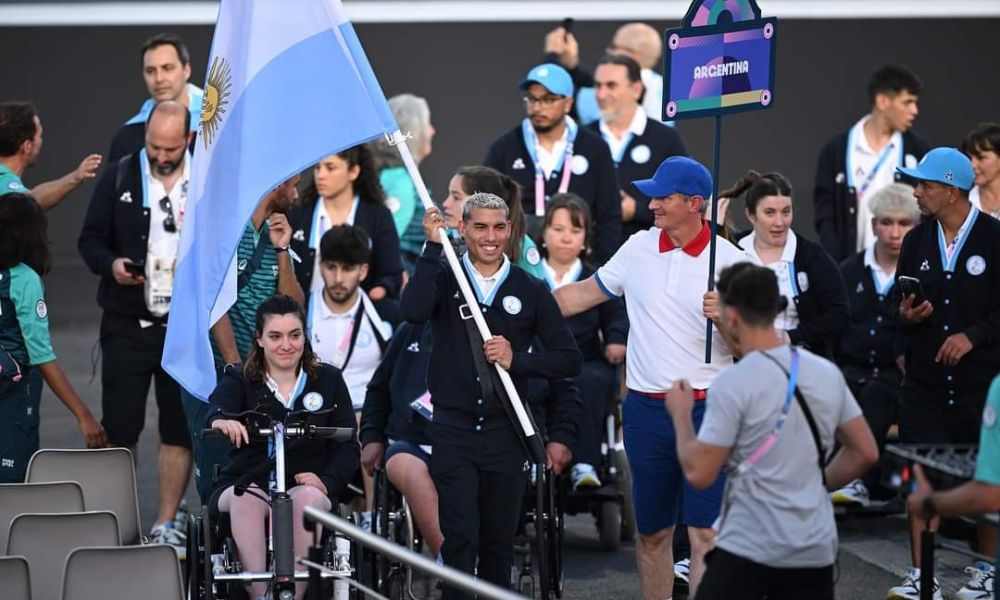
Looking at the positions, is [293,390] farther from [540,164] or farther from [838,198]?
[838,198]

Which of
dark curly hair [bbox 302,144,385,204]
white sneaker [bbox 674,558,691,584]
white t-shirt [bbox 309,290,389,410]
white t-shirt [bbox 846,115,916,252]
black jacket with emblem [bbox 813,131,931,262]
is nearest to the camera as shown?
white sneaker [bbox 674,558,691,584]

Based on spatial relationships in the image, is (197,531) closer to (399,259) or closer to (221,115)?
(221,115)

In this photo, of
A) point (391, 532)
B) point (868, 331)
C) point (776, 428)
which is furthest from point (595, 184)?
point (776, 428)

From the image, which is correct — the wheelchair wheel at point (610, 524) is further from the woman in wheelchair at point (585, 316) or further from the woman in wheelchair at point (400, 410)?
the woman in wheelchair at point (400, 410)

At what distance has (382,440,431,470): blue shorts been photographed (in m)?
7.13

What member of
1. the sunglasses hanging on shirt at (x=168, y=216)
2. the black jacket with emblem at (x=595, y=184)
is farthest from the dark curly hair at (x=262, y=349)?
the black jacket with emblem at (x=595, y=184)

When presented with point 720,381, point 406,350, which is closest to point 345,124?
point 406,350

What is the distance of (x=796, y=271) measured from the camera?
7836 mm

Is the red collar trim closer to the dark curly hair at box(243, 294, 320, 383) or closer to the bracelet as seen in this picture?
the dark curly hair at box(243, 294, 320, 383)

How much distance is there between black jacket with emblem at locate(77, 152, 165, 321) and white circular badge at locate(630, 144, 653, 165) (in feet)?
10.2

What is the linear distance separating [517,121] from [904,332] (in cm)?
830

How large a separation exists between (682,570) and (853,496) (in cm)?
203

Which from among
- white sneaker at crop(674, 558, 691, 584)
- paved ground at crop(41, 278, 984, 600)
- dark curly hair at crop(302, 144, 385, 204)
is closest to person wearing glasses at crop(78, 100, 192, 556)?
paved ground at crop(41, 278, 984, 600)

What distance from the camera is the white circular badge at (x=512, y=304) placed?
6742mm
